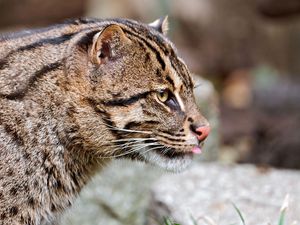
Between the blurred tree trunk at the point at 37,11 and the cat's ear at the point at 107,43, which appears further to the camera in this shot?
the blurred tree trunk at the point at 37,11

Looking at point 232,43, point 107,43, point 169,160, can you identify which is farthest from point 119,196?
point 232,43

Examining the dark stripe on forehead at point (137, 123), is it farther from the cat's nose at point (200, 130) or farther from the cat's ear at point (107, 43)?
the cat's ear at point (107, 43)

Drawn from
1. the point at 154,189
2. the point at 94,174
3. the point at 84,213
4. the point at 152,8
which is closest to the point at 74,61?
the point at 94,174

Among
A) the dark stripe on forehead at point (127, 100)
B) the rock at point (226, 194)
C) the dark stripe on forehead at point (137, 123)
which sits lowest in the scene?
the rock at point (226, 194)

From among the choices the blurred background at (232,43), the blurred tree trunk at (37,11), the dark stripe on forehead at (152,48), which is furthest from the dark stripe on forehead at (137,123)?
the blurred tree trunk at (37,11)

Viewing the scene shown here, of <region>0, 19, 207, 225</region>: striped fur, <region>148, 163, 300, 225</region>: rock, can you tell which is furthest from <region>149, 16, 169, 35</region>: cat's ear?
<region>148, 163, 300, 225</region>: rock

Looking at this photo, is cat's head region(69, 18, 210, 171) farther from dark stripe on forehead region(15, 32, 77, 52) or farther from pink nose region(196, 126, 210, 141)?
dark stripe on forehead region(15, 32, 77, 52)

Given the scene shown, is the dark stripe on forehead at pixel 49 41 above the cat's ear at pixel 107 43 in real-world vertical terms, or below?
below
